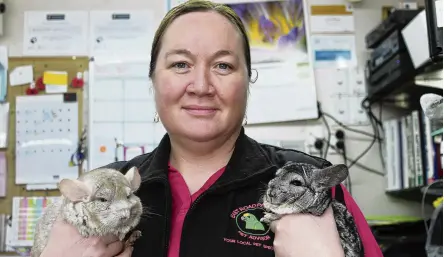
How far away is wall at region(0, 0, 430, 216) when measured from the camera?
3.00 metres

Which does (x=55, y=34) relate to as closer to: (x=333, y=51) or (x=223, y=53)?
(x=333, y=51)

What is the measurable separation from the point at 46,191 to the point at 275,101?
5.16 ft

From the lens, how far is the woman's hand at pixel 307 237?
3.81 ft

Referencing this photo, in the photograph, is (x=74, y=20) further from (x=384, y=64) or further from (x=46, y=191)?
(x=384, y=64)

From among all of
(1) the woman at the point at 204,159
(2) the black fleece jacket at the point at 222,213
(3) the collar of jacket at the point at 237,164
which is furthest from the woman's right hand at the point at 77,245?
(3) the collar of jacket at the point at 237,164

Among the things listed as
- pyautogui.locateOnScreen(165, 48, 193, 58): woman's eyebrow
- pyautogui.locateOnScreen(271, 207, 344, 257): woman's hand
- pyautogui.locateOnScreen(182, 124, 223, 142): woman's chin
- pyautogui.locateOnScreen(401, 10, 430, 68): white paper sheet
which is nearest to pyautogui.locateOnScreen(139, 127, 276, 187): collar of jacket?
pyautogui.locateOnScreen(182, 124, 223, 142): woman's chin

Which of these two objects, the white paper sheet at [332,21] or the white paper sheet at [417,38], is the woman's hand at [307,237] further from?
the white paper sheet at [332,21]

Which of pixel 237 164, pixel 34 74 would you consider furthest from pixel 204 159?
pixel 34 74

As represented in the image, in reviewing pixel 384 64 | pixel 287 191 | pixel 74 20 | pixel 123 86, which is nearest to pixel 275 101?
pixel 384 64

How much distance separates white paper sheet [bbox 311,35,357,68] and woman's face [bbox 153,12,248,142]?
1.73 metres

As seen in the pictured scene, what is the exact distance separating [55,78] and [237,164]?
202 centimetres

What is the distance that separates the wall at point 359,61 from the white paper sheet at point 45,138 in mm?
402

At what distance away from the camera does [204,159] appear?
154 centimetres

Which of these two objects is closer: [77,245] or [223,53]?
[77,245]
